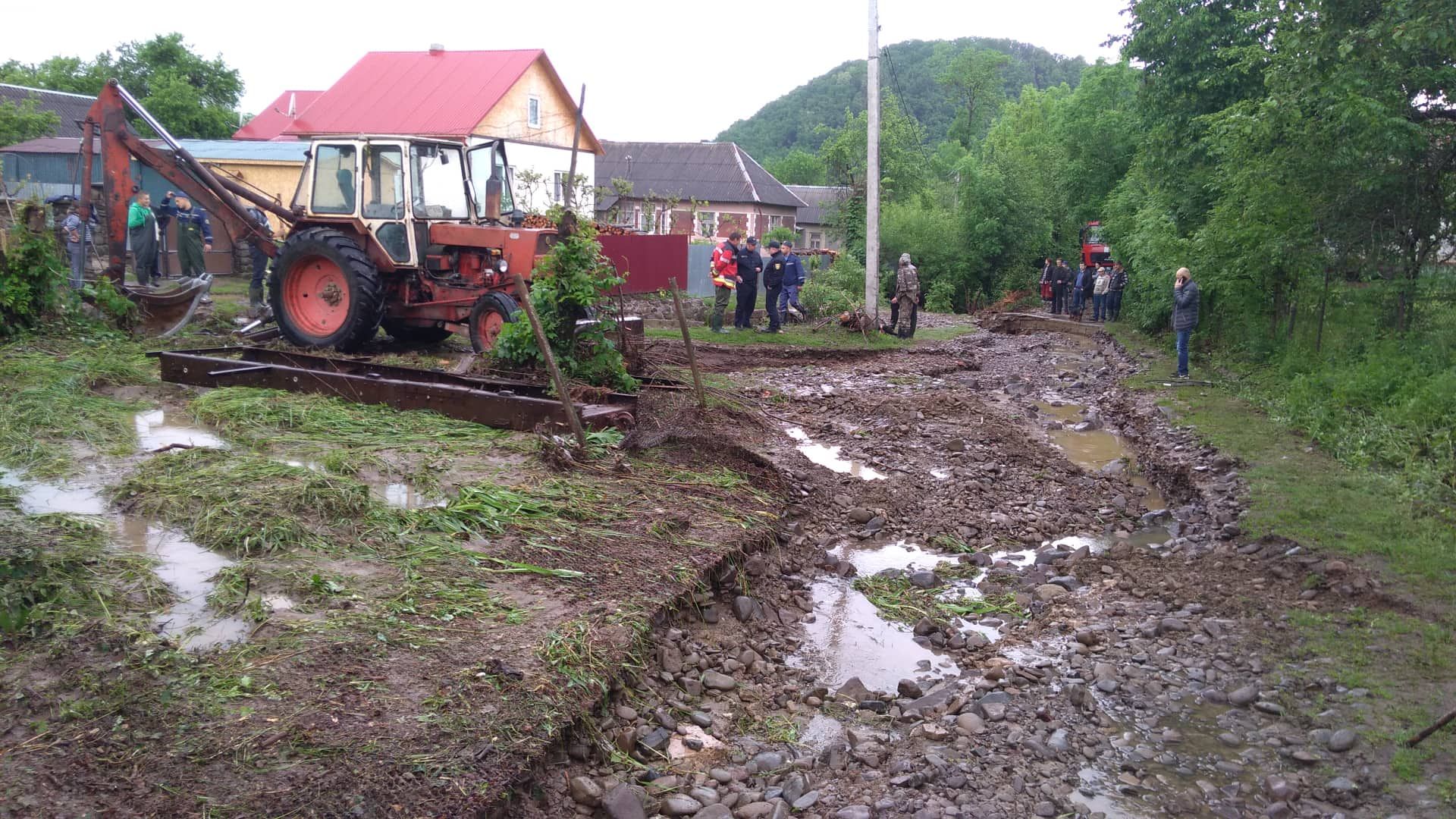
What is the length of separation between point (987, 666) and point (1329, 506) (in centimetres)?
395

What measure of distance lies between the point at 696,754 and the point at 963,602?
113 inches

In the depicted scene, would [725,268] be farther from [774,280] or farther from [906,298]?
[906,298]

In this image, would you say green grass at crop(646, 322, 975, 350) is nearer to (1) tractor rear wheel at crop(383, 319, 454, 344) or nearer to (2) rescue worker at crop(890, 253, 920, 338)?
(2) rescue worker at crop(890, 253, 920, 338)

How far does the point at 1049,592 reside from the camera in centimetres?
712

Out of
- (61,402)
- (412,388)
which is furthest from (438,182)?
(61,402)

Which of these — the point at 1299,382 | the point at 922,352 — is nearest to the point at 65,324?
the point at 922,352

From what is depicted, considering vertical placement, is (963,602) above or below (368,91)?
below

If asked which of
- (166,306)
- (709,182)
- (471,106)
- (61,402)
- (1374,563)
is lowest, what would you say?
(1374,563)

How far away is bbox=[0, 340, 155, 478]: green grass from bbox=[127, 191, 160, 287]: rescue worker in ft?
18.4

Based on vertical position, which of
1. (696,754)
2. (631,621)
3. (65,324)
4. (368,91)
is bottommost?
(696,754)

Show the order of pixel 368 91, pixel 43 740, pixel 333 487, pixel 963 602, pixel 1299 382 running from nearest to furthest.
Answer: pixel 43 740 → pixel 333 487 → pixel 963 602 → pixel 1299 382 → pixel 368 91

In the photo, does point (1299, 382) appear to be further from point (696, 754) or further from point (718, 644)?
point (696, 754)

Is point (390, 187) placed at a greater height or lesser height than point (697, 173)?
lesser

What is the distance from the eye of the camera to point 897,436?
11.2 meters
